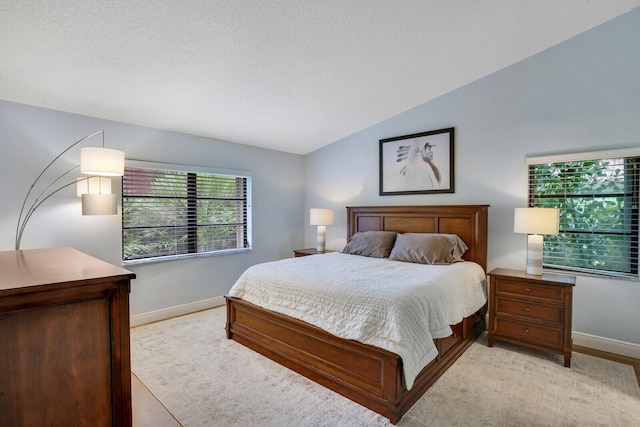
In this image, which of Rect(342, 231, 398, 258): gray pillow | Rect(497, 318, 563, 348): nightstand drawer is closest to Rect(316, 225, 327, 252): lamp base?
Rect(342, 231, 398, 258): gray pillow

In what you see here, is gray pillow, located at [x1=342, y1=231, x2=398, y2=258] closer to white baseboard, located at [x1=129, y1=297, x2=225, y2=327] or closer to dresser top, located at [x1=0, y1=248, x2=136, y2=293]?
white baseboard, located at [x1=129, y1=297, x2=225, y2=327]

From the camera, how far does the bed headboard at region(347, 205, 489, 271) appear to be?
346cm

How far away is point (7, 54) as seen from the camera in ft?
7.32

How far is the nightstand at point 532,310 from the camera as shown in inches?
105

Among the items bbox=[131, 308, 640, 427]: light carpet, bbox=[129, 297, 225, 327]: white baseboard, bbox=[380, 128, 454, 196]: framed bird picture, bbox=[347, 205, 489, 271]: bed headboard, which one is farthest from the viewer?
bbox=[380, 128, 454, 196]: framed bird picture

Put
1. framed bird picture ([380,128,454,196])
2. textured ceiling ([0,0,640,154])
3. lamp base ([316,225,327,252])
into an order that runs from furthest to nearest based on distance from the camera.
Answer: lamp base ([316,225,327,252]), framed bird picture ([380,128,454,196]), textured ceiling ([0,0,640,154])

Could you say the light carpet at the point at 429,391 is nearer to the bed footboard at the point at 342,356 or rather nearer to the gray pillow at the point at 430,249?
the bed footboard at the point at 342,356

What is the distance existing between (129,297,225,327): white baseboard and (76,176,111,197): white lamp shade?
4.73 feet

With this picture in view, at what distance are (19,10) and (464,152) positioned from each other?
404cm

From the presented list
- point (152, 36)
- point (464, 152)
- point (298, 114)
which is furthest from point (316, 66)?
point (464, 152)

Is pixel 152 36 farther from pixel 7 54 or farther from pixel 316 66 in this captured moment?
pixel 316 66

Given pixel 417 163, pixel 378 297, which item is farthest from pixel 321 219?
pixel 378 297

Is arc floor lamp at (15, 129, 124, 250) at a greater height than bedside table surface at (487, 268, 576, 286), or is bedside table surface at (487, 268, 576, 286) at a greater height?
arc floor lamp at (15, 129, 124, 250)

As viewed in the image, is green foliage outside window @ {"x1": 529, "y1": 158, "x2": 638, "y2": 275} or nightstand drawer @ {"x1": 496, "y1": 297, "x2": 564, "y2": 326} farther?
green foliage outside window @ {"x1": 529, "y1": 158, "x2": 638, "y2": 275}
